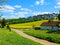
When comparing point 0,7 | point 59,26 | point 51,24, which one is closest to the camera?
point 0,7

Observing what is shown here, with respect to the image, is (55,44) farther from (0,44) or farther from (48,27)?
(48,27)

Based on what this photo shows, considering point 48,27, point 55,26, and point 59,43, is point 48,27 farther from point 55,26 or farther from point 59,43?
point 59,43

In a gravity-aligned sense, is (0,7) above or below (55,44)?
above

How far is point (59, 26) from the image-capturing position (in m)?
82.0

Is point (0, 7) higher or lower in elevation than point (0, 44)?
higher

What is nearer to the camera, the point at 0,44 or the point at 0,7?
the point at 0,7

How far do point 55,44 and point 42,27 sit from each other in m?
60.4

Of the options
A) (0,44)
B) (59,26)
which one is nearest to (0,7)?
(0,44)

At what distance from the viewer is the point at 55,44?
31516 millimetres

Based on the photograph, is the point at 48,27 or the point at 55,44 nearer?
the point at 55,44

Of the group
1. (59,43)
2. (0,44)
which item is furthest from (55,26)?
(0,44)

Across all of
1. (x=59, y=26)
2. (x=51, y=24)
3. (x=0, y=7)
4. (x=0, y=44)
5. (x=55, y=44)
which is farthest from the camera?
(x=51, y=24)

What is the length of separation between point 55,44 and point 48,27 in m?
59.7

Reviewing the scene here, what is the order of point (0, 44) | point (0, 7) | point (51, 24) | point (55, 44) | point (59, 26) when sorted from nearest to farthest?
point (0, 7) < point (0, 44) < point (55, 44) < point (59, 26) < point (51, 24)
